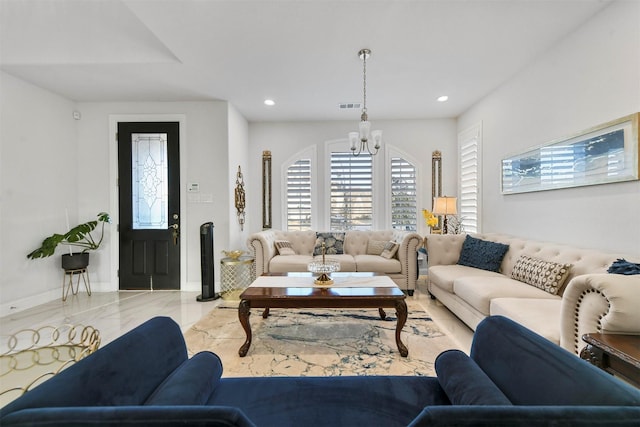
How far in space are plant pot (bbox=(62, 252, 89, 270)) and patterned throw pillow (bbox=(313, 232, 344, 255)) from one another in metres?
3.18

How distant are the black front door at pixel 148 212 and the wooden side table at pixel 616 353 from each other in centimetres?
434

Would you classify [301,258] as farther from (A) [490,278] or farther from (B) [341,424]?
(B) [341,424]

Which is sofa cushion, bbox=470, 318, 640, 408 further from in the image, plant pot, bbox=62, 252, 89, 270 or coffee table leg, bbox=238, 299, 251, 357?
plant pot, bbox=62, 252, 89, 270

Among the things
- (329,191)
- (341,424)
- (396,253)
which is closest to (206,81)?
(329,191)

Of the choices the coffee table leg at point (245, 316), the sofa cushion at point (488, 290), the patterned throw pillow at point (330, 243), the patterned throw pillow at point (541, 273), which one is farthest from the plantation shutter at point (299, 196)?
the patterned throw pillow at point (541, 273)

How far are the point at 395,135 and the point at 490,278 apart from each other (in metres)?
2.99

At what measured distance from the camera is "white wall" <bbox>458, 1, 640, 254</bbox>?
80.0 inches

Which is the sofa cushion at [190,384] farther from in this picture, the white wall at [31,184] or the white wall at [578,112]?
the white wall at [31,184]

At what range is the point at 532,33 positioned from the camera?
8.13 feet

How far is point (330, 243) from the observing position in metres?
4.34

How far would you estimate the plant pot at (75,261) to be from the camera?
11.6 feet

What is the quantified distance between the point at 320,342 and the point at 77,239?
3.50 m

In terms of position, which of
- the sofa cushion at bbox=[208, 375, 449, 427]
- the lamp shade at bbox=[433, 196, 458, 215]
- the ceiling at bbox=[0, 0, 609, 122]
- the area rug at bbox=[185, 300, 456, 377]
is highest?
the ceiling at bbox=[0, 0, 609, 122]

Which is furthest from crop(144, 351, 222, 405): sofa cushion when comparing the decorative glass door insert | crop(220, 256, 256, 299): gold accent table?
the decorative glass door insert
